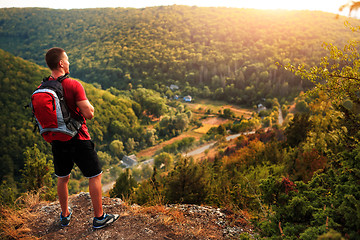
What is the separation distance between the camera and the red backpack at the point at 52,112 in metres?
2.09

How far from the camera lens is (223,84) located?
85.3 meters

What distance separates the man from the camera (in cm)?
230

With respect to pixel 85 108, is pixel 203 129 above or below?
below

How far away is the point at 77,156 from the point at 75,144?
0.15 metres

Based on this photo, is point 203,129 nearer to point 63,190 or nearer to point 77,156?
point 63,190

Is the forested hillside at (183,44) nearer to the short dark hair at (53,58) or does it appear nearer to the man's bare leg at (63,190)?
the man's bare leg at (63,190)

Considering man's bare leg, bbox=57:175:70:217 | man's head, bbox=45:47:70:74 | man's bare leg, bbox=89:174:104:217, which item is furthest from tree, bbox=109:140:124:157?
man's head, bbox=45:47:70:74

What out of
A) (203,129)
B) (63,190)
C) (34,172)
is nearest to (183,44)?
(203,129)

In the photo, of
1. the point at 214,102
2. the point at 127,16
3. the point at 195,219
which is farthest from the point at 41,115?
the point at 127,16

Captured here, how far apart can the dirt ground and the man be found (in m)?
0.29

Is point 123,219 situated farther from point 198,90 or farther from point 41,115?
point 198,90

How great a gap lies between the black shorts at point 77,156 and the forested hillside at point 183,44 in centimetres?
7010

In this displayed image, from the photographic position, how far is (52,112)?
2.12 m

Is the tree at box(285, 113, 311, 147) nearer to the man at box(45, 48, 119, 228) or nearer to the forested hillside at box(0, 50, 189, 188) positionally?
the man at box(45, 48, 119, 228)
